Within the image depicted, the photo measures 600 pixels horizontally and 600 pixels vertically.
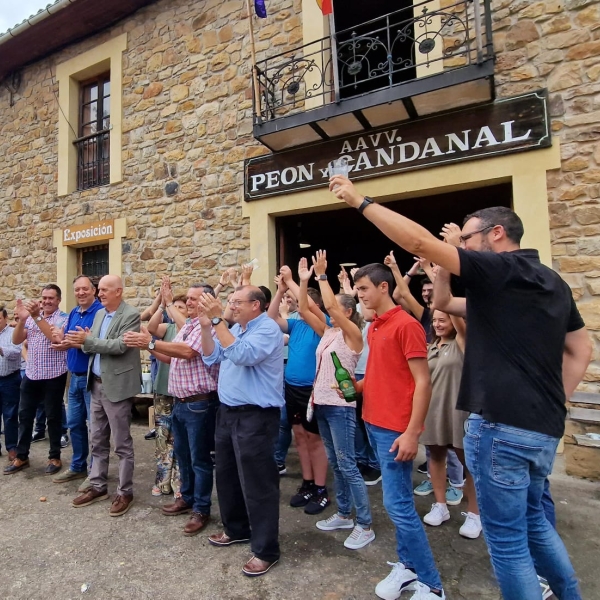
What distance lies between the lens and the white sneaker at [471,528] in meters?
3.01

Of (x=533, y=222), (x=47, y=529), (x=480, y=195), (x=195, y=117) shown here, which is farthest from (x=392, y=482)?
(x=195, y=117)

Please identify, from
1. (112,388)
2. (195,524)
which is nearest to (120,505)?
(195,524)

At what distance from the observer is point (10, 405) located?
5.02m

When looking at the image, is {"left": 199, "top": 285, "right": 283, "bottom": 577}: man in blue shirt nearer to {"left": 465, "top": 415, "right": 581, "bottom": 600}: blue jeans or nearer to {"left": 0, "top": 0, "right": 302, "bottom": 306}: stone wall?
{"left": 465, "top": 415, "right": 581, "bottom": 600}: blue jeans

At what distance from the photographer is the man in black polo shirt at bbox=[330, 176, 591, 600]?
1708mm

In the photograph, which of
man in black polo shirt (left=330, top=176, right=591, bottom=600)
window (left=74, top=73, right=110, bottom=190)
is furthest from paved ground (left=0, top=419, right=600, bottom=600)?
window (left=74, top=73, right=110, bottom=190)

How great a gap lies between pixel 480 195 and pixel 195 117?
435 cm

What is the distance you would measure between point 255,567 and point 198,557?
46cm

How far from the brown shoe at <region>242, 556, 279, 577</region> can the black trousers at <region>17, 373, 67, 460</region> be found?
9.65ft

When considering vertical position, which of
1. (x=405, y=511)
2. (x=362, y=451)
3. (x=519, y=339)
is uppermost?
(x=519, y=339)

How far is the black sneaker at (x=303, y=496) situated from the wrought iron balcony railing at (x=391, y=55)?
13.1 feet

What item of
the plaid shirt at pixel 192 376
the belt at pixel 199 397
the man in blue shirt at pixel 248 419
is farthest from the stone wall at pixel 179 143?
the man in blue shirt at pixel 248 419

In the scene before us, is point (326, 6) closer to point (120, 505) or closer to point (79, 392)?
point (79, 392)

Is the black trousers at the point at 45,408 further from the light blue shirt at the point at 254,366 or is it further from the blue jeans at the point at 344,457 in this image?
the blue jeans at the point at 344,457
